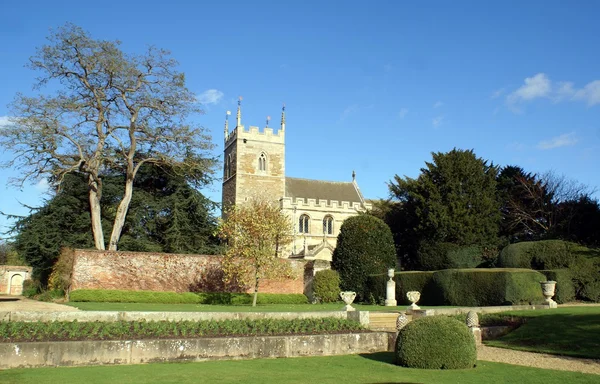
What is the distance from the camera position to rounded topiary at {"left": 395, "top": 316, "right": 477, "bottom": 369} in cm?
943

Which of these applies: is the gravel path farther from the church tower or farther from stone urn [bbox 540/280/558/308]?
the church tower

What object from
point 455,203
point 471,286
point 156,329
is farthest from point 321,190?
point 156,329

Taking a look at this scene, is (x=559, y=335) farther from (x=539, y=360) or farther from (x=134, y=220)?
(x=134, y=220)

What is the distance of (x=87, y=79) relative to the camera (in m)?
28.0

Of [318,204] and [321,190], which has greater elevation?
[321,190]

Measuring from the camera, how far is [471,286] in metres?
21.0

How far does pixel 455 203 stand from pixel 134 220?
1839 cm

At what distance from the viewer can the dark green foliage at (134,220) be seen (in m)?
27.8

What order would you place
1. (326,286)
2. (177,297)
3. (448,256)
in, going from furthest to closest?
(448,256) → (326,286) → (177,297)

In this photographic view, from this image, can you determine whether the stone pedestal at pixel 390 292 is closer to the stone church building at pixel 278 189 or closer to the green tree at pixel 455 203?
the green tree at pixel 455 203

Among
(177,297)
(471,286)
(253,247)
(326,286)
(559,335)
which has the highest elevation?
(253,247)

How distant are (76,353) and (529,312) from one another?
12.5 m

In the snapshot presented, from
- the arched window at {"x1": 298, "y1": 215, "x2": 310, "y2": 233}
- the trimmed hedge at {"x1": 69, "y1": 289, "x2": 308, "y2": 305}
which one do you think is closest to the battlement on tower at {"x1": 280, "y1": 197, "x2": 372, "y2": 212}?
the arched window at {"x1": 298, "y1": 215, "x2": 310, "y2": 233}

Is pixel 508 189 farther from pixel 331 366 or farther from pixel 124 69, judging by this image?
pixel 331 366
